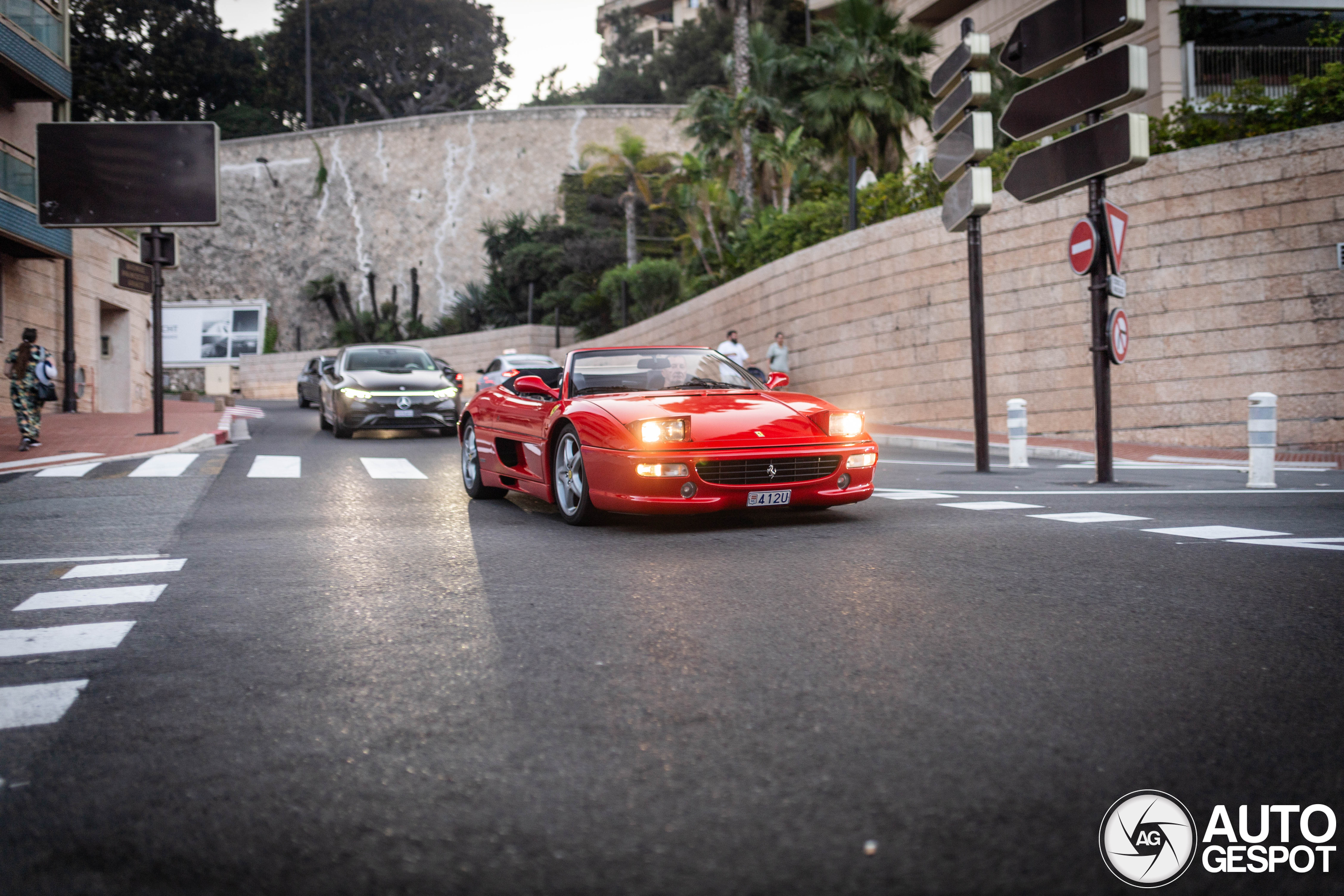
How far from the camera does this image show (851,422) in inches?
317

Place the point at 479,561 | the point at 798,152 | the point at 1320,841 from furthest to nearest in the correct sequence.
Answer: the point at 798,152 → the point at 479,561 → the point at 1320,841

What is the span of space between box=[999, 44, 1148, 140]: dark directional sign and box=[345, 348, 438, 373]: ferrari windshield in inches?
436

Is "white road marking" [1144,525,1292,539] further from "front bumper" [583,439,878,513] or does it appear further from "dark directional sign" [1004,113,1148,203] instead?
"dark directional sign" [1004,113,1148,203]

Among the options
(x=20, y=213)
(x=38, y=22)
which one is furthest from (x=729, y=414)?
(x=38, y=22)

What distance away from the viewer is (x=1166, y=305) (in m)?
16.3

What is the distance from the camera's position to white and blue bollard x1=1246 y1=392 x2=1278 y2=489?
10.5 metres

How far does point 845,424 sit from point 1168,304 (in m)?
10.2

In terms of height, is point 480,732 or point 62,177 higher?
point 62,177

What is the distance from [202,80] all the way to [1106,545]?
229 ft

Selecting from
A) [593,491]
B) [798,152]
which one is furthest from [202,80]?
[593,491]

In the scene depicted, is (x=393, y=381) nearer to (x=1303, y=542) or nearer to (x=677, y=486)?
(x=677, y=486)

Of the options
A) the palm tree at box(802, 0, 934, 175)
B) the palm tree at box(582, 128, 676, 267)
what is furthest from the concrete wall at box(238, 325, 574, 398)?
the palm tree at box(802, 0, 934, 175)

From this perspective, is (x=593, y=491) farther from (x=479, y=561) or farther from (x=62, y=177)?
(x=62, y=177)

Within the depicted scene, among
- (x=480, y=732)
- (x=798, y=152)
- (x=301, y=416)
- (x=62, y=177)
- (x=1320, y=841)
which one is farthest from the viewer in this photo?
(x=798, y=152)
